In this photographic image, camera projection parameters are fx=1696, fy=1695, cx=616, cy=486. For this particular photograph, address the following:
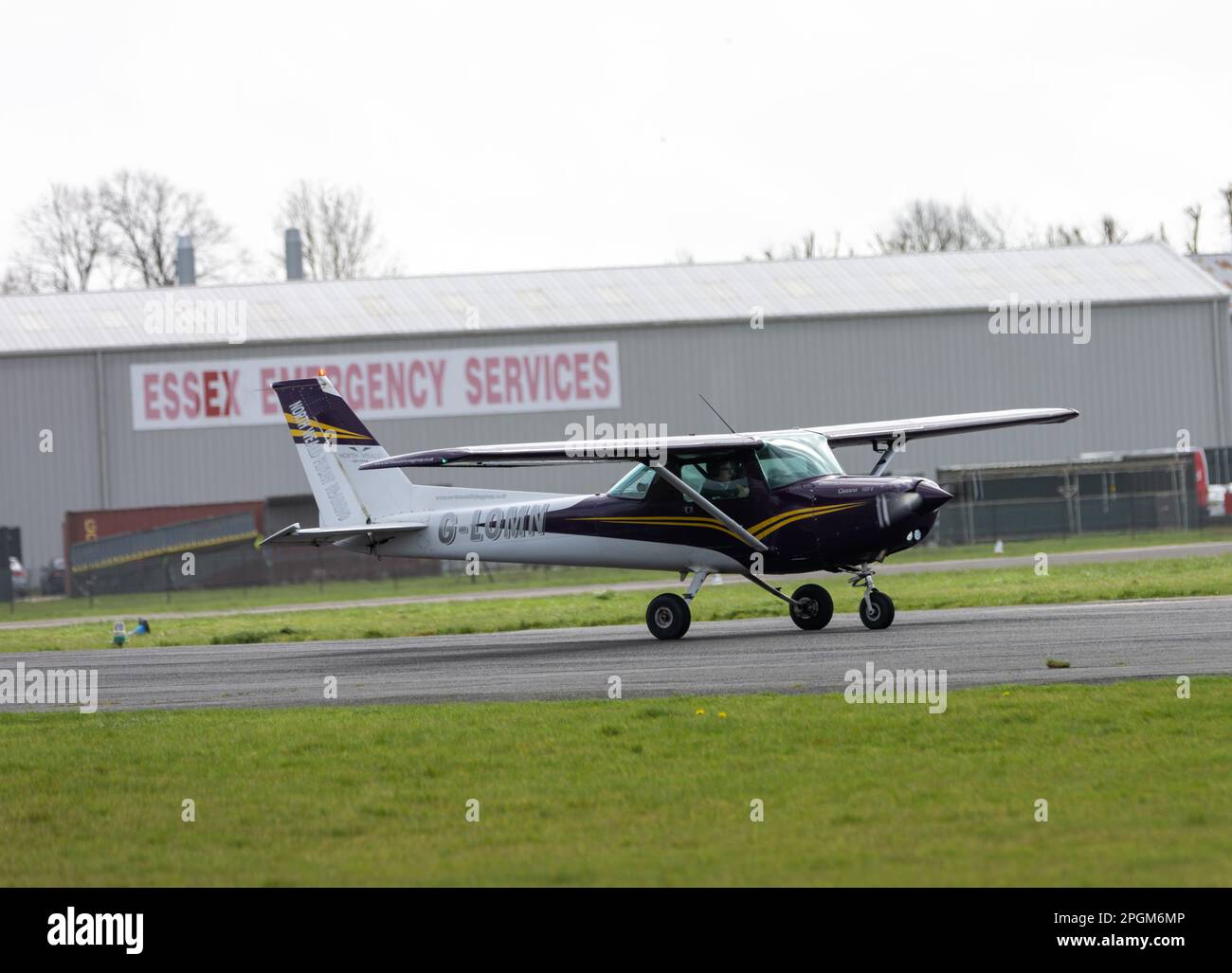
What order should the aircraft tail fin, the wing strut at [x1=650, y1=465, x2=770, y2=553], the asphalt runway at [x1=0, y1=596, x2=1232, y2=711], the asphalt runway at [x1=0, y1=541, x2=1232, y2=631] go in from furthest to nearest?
1. the asphalt runway at [x1=0, y1=541, x2=1232, y2=631]
2. the aircraft tail fin
3. the wing strut at [x1=650, y1=465, x2=770, y2=553]
4. the asphalt runway at [x1=0, y1=596, x2=1232, y2=711]

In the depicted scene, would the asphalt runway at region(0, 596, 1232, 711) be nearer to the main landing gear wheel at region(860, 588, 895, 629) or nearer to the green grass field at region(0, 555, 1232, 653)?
the main landing gear wheel at region(860, 588, 895, 629)

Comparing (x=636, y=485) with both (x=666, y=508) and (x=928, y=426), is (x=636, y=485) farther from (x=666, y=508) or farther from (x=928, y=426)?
(x=928, y=426)

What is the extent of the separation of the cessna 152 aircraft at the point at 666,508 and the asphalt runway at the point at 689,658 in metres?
0.99

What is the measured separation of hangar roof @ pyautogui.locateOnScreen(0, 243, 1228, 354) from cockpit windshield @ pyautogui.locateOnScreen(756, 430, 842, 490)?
34720mm

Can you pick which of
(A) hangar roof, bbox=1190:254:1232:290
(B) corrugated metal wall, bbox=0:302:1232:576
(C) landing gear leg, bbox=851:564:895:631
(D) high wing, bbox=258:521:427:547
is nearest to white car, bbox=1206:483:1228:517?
(B) corrugated metal wall, bbox=0:302:1232:576

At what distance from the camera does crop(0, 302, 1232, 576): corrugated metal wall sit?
54.2m

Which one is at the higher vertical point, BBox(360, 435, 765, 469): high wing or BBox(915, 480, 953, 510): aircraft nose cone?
BBox(360, 435, 765, 469): high wing

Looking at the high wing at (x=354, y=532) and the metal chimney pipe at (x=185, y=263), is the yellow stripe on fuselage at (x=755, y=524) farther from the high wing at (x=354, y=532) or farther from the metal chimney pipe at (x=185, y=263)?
the metal chimney pipe at (x=185, y=263)

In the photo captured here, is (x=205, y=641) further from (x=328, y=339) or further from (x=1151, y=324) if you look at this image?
(x=1151, y=324)

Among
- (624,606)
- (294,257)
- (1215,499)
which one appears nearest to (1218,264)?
(1215,499)

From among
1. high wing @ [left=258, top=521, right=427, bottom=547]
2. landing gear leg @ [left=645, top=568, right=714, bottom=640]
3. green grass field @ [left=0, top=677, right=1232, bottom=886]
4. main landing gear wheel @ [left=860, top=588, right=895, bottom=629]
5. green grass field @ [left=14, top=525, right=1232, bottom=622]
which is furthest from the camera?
green grass field @ [left=14, top=525, right=1232, bottom=622]

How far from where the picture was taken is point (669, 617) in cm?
2123

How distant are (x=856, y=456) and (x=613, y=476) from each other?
786 centimetres

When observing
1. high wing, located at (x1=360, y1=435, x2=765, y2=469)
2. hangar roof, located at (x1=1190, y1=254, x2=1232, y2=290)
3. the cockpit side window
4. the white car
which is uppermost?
hangar roof, located at (x1=1190, y1=254, x2=1232, y2=290)
